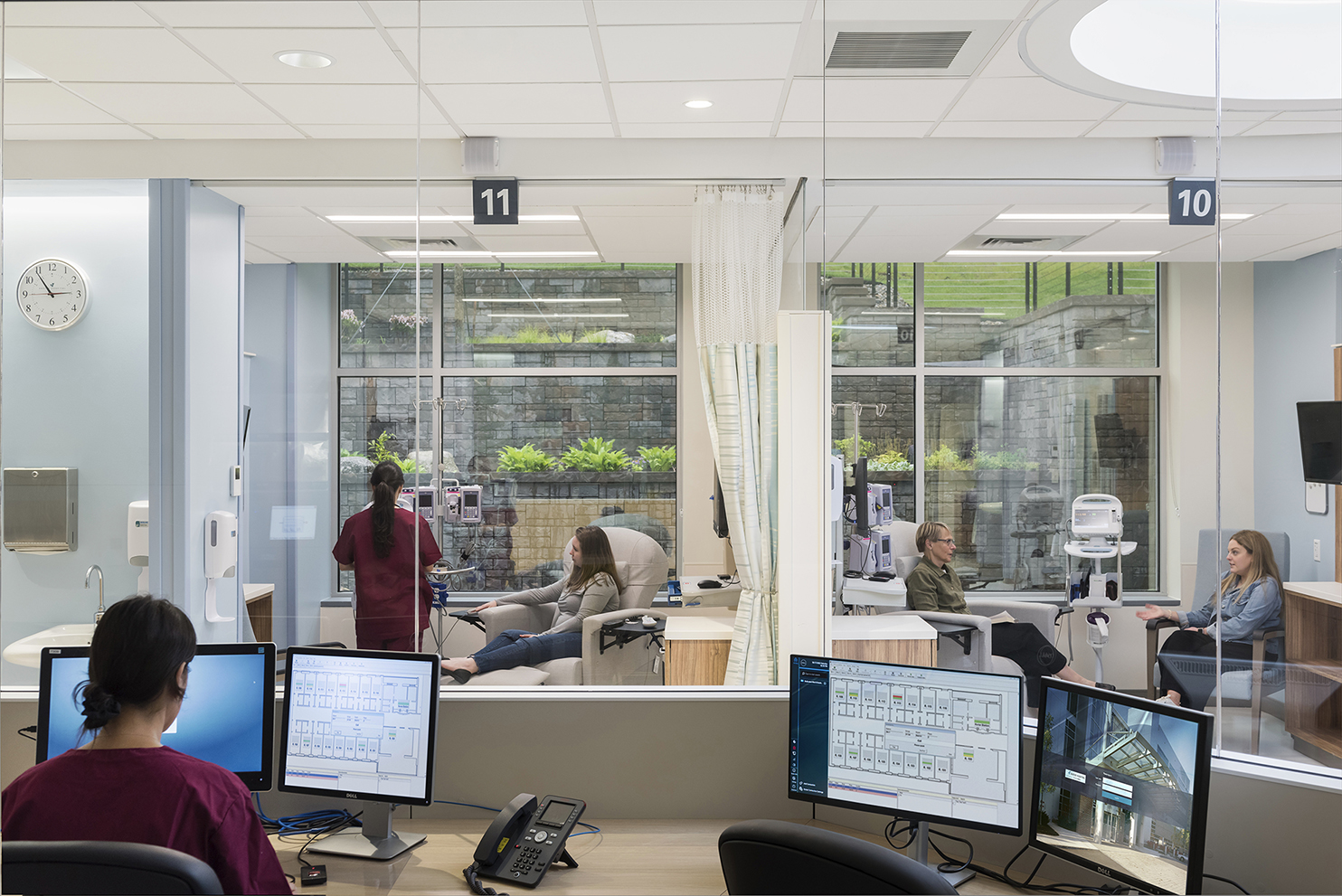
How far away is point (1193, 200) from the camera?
3801 millimetres

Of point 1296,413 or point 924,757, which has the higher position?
point 1296,413

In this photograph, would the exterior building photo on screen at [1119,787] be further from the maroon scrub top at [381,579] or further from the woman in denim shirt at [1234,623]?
the maroon scrub top at [381,579]

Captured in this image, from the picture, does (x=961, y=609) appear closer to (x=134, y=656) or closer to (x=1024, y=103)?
(x=1024, y=103)

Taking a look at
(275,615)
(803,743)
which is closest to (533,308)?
(275,615)

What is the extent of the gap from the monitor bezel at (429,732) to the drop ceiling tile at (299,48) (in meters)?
1.91

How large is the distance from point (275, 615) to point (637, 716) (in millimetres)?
2643

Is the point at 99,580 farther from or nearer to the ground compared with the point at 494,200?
nearer to the ground

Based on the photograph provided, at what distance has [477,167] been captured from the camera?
11.8 feet

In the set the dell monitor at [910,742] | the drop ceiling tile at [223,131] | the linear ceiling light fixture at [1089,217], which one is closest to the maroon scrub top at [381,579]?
the drop ceiling tile at [223,131]

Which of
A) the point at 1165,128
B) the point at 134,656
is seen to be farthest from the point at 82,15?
the point at 1165,128

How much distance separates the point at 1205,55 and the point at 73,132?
180 inches

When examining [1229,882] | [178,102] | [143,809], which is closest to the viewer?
[143,809]

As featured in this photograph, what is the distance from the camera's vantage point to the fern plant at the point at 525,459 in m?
4.72

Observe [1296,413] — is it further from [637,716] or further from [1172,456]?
[637,716]
